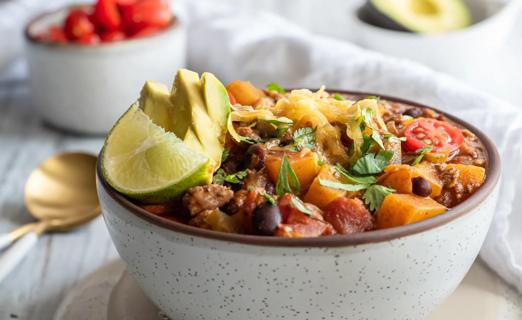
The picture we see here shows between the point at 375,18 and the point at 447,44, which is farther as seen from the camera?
the point at 375,18

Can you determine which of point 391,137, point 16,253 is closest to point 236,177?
point 391,137

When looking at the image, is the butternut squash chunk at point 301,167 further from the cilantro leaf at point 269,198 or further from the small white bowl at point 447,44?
the small white bowl at point 447,44

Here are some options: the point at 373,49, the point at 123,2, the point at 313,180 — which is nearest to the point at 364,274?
the point at 313,180

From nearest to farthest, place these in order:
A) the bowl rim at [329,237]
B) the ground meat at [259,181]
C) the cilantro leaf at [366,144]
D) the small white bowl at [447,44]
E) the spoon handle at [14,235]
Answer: the bowl rim at [329,237] < the ground meat at [259,181] < the cilantro leaf at [366,144] < the spoon handle at [14,235] < the small white bowl at [447,44]

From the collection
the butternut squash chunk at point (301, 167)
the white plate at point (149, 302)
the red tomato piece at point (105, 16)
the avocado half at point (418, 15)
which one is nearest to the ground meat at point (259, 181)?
the butternut squash chunk at point (301, 167)

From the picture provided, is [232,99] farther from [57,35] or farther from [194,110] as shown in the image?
[57,35]

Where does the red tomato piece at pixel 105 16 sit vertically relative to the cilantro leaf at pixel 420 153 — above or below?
below

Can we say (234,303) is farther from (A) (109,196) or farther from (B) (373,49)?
(B) (373,49)
